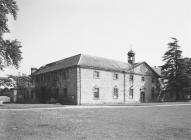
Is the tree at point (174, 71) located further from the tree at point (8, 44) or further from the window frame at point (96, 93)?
the tree at point (8, 44)

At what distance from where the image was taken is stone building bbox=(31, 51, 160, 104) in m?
34.3

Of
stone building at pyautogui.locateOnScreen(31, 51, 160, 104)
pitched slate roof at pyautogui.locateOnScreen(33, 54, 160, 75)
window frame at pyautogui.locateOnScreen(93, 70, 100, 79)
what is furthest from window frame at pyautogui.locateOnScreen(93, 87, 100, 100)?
pitched slate roof at pyautogui.locateOnScreen(33, 54, 160, 75)

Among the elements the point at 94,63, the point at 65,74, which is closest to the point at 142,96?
the point at 94,63

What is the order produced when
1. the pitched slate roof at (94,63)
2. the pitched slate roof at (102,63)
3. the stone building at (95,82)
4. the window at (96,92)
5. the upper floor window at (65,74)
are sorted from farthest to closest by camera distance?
the window at (96,92) → the pitched slate roof at (102,63) → the upper floor window at (65,74) → the pitched slate roof at (94,63) → the stone building at (95,82)

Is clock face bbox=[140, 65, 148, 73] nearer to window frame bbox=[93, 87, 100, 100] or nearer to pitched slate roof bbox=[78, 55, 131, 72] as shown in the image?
pitched slate roof bbox=[78, 55, 131, 72]

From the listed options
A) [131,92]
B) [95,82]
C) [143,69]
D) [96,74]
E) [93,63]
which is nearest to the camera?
[95,82]

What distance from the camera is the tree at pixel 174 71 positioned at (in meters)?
44.1

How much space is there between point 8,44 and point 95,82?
Answer: 2210cm

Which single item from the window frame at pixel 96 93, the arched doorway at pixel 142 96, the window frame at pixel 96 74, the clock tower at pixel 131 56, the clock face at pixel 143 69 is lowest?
the arched doorway at pixel 142 96

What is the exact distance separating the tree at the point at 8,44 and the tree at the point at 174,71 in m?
36.8

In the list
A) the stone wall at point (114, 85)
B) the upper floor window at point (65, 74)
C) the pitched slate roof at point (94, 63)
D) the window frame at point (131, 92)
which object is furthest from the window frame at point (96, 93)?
the window frame at point (131, 92)

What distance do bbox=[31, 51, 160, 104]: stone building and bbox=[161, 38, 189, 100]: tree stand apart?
3000mm

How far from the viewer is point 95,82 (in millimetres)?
35844

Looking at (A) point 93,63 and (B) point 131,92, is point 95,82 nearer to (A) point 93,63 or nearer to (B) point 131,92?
(A) point 93,63
